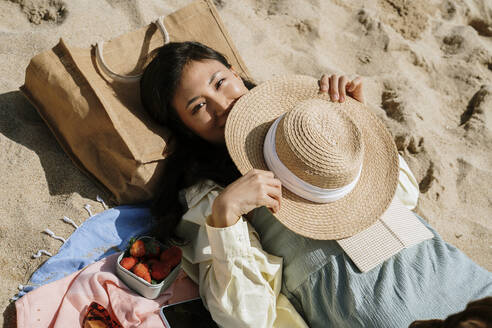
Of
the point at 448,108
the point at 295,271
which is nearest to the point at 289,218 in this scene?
the point at 295,271

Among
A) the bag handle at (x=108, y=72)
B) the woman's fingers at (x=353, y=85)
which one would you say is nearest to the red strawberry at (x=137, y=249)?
the bag handle at (x=108, y=72)

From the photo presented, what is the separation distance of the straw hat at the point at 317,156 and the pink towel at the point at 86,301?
708mm

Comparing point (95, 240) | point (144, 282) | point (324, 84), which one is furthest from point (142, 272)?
point (324, 84)

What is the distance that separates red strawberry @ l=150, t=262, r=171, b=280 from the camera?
70.4 inches

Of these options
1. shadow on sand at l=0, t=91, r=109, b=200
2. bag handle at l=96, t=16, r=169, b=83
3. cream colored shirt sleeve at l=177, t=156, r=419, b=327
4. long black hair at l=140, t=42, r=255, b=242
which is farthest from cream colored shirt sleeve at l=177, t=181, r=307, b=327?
bag handle at l=96, t=16, r=169, b=83

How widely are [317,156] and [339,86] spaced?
56 centimetres

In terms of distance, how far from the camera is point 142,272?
1.77 m

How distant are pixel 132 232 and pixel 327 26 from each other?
7.04 ft

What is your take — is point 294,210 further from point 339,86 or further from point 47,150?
point 47,150

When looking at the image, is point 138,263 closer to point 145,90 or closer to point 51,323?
point 51,323

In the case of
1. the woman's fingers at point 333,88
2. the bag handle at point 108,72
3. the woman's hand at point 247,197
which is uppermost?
the bag handle at point 108,72

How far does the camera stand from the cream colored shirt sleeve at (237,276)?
162 centimetres

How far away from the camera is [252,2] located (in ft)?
10.5

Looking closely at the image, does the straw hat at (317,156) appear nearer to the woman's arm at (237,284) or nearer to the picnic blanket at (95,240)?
the woman's arm at (237,284)
